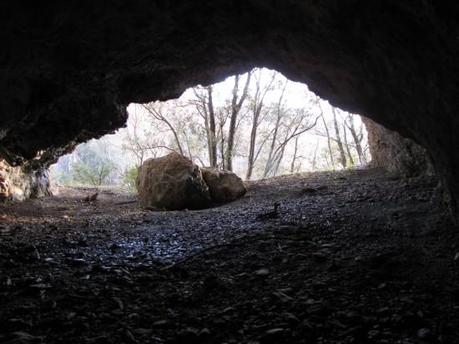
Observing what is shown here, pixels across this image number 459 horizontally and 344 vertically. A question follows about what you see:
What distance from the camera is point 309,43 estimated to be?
171 inches

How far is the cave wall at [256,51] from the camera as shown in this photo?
3049 millimetres

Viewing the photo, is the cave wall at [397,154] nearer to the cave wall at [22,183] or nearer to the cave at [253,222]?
the cave at [253,222]

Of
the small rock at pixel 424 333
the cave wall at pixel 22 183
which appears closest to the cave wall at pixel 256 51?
the small rock at pixel 424 333

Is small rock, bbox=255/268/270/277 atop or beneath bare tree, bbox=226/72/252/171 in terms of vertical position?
beneath

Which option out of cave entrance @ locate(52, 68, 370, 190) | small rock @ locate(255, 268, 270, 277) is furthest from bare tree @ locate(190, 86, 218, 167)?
small rock @ locate(255, 268, 270, 277)

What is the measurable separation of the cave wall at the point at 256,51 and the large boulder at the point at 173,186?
2.94m

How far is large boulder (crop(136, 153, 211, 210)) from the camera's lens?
360 inches

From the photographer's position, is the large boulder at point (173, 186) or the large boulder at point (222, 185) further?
the large boulder at point (222, 185)

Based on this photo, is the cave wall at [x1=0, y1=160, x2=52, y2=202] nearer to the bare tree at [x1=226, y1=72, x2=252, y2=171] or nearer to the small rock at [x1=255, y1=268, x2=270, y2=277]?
the bare tree at [x1=226, y1=72, x2=252, y2=171]

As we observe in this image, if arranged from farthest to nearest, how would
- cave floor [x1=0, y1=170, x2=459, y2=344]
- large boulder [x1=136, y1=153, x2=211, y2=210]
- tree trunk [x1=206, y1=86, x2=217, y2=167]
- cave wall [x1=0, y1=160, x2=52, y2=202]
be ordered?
tree trunk [x1=206, y1=86, x2=217, y2=167] < cave wall [x1=0, y1=160, x2=52, y2=202] < large boulder [x1=136, y1=153, x2=211, y2=210] < cave floor [x1=0, y1=170, x2=459, y2=344]

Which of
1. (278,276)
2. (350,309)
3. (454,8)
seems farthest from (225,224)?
(454,8)

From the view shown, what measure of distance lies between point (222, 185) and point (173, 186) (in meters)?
1.25

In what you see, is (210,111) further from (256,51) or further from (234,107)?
(256,51)

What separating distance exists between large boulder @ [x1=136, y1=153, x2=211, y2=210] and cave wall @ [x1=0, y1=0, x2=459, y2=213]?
294 centimetres
